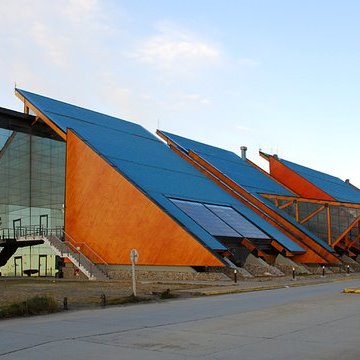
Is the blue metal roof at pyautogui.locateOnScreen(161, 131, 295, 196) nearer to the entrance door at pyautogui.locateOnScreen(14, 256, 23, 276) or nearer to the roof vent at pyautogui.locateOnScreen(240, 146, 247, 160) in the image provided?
the roof vent at pyautogui.locateOnScreen(240, 146, 247, 160)

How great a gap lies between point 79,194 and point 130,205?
5.60 meters

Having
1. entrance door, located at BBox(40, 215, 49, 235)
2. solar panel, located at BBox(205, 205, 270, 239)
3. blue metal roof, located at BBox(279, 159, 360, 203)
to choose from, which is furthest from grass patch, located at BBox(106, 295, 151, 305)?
blue metal roof, located at BBox(279, 159, 360, 203)

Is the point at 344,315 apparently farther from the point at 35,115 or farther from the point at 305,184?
the point at 305,184

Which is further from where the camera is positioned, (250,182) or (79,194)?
(250,182)

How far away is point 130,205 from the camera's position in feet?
124

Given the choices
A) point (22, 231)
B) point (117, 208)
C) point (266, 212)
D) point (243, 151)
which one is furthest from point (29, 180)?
point (243, 151)

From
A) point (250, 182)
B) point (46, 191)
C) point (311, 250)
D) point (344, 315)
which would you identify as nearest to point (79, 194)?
point (46, 191)

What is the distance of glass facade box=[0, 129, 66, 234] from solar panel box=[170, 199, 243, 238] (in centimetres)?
1054

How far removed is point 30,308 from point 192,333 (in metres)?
6.50

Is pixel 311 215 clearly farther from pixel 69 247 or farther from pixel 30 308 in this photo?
pixel 30 308

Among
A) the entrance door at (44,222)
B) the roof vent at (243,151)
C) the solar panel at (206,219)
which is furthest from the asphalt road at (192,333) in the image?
the roof vent at (243,151)

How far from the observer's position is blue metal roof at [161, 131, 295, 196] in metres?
59.0

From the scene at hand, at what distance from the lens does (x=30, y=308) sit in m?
15.9

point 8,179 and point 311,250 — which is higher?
point 8,179
